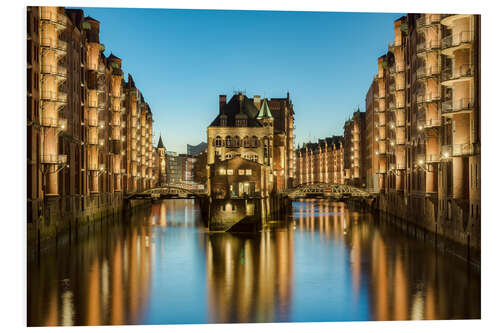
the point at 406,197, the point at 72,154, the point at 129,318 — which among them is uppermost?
the point at 72,154

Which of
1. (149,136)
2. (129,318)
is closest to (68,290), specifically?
(129,318)

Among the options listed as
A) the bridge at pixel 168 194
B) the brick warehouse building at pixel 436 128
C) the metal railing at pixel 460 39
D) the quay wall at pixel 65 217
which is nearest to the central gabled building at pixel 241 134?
the bridge at pixel 168 194

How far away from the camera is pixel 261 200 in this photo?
65500 millimetres

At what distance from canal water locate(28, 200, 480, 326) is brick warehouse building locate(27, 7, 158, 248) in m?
4.22

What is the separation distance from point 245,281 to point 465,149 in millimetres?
14099

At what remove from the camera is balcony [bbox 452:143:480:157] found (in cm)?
3117

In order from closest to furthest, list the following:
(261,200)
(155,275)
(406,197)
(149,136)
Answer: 1. (155,275)
2. (406,197)
3. (261,200)
4. (149,136)

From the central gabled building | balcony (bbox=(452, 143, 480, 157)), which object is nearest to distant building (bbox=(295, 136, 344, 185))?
the central gabled building

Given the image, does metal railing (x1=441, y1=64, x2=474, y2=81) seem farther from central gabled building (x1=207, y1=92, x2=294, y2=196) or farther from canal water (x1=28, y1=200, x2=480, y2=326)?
central gabled building (x1=207, y1=92, x2=294, y2=196)

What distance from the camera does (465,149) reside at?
105 ft

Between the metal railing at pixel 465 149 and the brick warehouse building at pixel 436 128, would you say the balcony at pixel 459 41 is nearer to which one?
the brick warehouse building at pixel 436 128

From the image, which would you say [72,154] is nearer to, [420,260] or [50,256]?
[50,256]

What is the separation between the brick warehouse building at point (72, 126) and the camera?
3899 centimetres

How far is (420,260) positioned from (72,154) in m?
31.7
